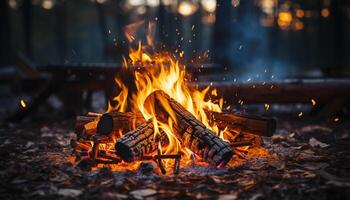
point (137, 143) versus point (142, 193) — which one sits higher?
point (137, 143)

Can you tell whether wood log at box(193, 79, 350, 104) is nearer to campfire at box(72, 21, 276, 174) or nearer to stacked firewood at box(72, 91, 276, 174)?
campfire at box(72, 21, 276, 174)

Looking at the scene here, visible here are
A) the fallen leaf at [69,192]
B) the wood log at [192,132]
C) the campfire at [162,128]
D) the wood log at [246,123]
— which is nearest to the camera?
the fallen leaf at [69,192]

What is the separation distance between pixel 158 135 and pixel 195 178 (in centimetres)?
112

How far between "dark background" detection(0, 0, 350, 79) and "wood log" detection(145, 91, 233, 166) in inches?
118

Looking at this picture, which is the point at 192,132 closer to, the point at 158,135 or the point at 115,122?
the point at 158,135

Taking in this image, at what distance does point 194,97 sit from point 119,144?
2.12 m

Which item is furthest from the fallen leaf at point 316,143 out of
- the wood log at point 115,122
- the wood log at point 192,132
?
the wood log at point 115,122

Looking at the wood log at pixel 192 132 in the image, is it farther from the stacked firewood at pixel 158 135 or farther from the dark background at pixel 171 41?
the dark background at pixel 171 41

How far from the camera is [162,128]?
19.4 feet

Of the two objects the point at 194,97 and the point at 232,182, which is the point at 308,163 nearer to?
the point at 232,182

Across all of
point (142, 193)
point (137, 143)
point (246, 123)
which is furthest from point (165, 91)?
point (142, 193)

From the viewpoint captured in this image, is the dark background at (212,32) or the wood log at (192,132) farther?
the dark background at (212,32)

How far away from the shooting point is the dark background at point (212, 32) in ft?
49.6

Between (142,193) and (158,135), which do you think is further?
(158,135)
